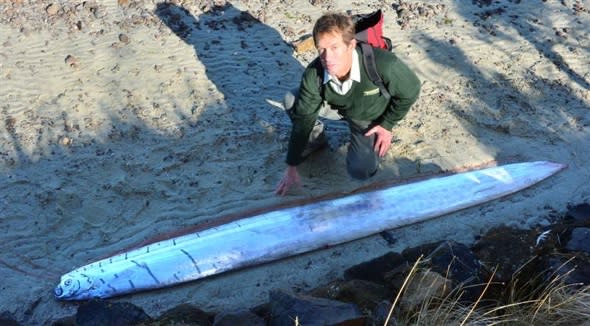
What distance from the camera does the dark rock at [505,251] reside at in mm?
3896

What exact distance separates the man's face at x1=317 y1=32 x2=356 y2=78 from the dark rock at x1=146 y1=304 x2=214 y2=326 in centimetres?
177

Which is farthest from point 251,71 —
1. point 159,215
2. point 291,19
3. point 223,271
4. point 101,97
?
point 223,271

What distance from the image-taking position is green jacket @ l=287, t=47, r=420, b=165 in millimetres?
4281

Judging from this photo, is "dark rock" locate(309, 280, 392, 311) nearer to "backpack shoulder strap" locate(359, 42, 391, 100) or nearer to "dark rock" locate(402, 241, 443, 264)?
"dark rock" locate(402, 241, 443, 264)

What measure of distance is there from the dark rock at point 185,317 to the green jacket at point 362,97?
1.36 metres

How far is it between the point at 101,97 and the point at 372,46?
8.93ft

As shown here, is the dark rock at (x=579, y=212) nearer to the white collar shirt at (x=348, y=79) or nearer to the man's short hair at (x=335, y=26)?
the white collar shirt at (x=348, y=79)

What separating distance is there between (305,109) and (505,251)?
1.67m

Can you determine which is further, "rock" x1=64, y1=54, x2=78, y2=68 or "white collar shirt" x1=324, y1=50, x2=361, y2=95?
"rock" x1=64, y1=54, x2=78, y2=68

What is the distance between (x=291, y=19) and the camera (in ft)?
22.3

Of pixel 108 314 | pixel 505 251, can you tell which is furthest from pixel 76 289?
pixel 505 251

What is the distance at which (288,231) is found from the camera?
14.7ft

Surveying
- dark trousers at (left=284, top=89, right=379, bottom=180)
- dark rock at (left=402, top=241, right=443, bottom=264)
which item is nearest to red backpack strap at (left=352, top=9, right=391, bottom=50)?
dark trousers at (left=284, top=89, right=379, bottom=180)

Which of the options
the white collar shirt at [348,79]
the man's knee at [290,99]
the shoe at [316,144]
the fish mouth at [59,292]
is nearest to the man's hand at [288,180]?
the shoe at [316,144]
